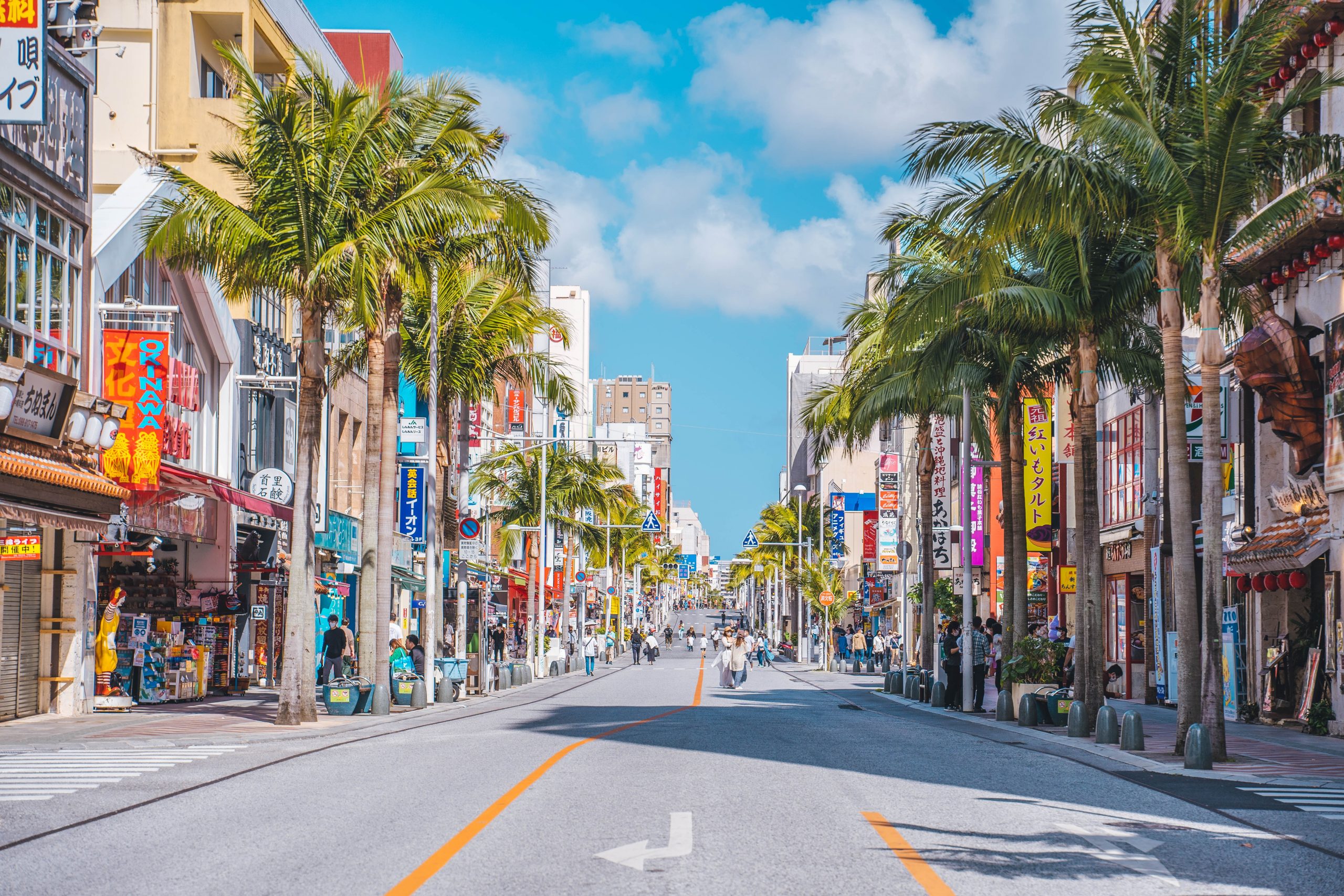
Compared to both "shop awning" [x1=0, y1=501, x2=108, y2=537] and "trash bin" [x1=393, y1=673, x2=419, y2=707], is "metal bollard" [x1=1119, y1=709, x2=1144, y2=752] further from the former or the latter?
"trash bin" [x1=393, y1=673, x2=419, y2=707]

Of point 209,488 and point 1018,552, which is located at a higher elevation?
point 209,488

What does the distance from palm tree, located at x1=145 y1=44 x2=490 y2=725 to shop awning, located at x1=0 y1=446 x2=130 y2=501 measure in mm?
3098

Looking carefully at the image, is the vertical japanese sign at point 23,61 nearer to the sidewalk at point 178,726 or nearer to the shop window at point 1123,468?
the sidewalk at point 178,726

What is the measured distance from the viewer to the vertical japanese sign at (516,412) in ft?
273

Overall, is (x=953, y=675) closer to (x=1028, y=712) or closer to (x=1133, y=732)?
(x=1028, y=712)

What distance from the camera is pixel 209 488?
1161 inches

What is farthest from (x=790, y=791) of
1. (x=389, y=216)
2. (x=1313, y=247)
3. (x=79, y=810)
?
(x=1313, y=247)

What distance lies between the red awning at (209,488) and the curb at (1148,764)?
44.0 ft

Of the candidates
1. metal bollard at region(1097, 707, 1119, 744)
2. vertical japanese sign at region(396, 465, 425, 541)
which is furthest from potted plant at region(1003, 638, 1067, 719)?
vertical japanese sign at region(396, 465, 425, 541)

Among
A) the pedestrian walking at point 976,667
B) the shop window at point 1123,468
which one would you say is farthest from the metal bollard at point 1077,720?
the shop window at point 1123,468

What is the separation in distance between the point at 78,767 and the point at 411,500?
2846 centimetres

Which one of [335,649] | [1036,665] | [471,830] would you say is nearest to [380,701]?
[335,649]

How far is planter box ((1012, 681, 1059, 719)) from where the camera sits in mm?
27609

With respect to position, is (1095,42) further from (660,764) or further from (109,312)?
(109,312)
